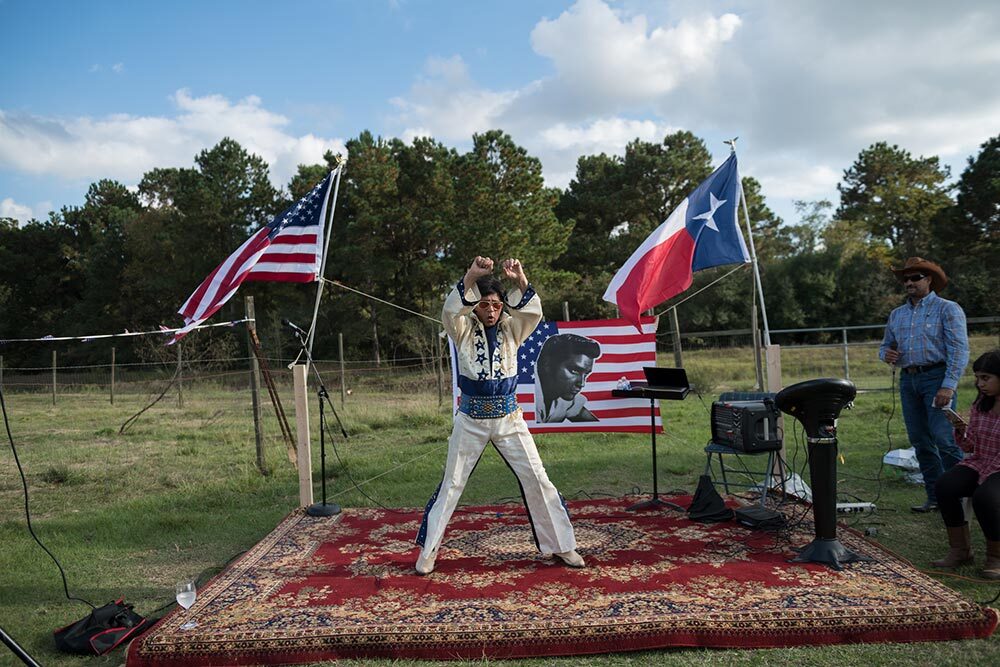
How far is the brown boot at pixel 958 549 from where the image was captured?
4.11 m

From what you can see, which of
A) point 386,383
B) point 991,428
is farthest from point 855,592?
point 386,383

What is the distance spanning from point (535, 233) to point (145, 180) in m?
27.4

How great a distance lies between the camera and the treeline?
2550 centimetres

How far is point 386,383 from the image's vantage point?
1578 cm

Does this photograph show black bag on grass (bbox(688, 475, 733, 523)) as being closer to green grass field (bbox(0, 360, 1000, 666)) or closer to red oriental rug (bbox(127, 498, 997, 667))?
red oriental rug (bbox(127, 498, 997, 667))

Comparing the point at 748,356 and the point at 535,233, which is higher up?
the point at 535,233

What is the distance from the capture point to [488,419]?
442cm

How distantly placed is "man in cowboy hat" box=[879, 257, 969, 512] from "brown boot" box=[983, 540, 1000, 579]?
1185mm

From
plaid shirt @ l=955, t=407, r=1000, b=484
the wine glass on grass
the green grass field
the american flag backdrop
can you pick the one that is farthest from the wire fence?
the wine glass on grass

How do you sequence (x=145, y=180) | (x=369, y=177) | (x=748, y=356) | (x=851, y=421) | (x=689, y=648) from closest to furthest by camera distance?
(x=689, y=648), (x=851, y=421), (x=748, y=356), (x=369, y=177), (x=145, y=180)

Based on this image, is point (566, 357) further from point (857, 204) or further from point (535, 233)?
point (857, 204)

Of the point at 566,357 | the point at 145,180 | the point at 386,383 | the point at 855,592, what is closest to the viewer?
the point at 855,592

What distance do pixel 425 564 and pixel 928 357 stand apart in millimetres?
3981

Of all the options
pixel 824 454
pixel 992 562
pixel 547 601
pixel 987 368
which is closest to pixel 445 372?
pixel 824 454
